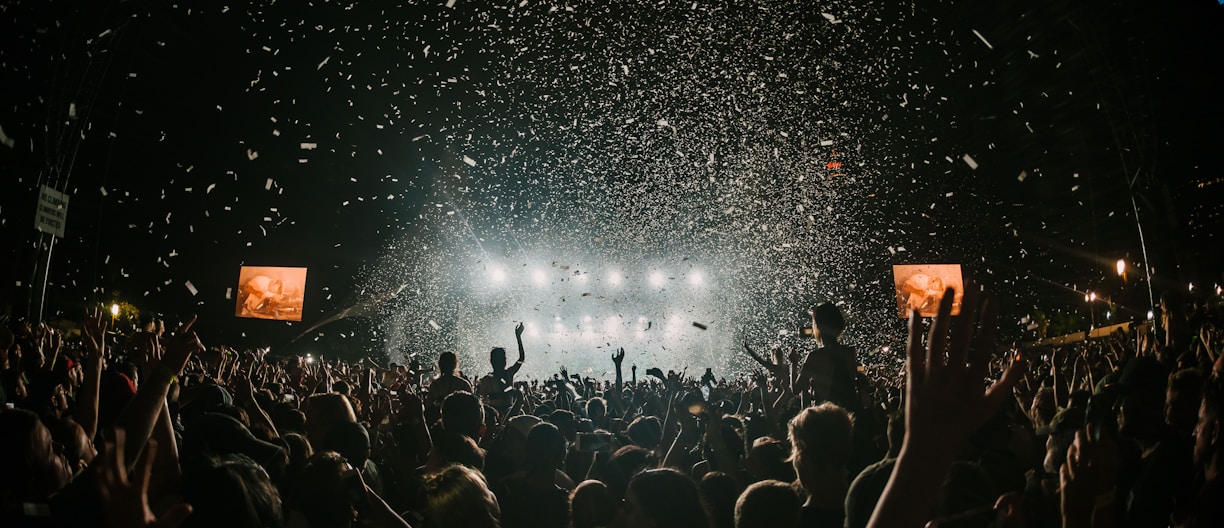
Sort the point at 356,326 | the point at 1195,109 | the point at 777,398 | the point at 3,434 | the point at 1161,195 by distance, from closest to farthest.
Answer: the point at 3,434 < the point at 777,398 < the point at 1161,195 < the point at 1195,109 < the point at 356,326

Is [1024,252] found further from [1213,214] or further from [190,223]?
[190,223]

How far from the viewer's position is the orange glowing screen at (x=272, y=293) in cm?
2814

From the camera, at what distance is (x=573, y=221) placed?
138 ft

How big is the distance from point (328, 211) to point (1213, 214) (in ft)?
133

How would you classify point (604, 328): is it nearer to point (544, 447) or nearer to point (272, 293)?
point (272, 293)

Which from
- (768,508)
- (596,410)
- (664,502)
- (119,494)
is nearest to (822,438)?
(768,508)

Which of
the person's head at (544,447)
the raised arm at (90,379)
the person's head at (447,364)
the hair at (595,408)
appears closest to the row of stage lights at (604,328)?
the hair at (595,408)

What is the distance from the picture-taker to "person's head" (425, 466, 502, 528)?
9.16 feet

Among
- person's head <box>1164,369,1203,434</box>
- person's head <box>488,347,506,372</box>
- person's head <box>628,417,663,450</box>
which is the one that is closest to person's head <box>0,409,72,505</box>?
person's head <box>628,417,663,450</box>

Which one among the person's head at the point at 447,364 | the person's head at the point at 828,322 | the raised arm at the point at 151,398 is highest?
the person's head at the point at 828,322

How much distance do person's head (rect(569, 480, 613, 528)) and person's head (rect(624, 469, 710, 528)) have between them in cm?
31

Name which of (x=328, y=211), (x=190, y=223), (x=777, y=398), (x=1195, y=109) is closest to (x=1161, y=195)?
(x=1195, y=109)

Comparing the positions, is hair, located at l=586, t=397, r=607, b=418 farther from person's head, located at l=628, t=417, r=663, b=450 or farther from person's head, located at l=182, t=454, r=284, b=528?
person's head, located at l=182, t=454, r=284, b=528

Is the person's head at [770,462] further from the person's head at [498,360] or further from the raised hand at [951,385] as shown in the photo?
the person's head at [498,360]
